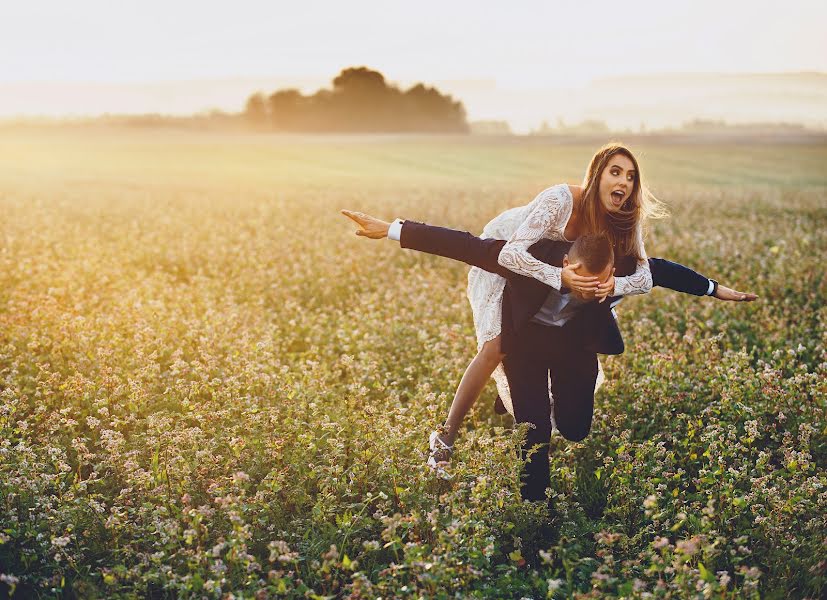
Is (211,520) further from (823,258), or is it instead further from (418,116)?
(418,116)

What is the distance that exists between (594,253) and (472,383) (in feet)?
4.53

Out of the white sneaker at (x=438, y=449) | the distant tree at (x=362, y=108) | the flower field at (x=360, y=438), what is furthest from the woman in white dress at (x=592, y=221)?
the distant tree at (x=362, y=108)

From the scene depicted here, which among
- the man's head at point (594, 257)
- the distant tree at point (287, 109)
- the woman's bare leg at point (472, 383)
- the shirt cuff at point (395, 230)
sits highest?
the distant tree at point (287, 109)

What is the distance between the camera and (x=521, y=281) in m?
4.66

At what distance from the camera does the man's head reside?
4.22m

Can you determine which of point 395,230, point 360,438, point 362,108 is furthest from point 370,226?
point 362,108

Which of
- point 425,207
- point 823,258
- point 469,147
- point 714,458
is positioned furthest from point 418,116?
point 714,458

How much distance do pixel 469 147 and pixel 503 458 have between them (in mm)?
51584

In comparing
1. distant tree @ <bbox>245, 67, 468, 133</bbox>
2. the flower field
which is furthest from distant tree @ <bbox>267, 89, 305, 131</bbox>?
the flower field

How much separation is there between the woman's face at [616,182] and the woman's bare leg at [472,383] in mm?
1140

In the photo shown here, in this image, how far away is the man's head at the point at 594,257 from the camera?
4219mm

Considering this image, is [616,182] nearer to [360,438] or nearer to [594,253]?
A: [594,253]

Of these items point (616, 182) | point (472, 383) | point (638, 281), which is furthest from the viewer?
point (472, 383)

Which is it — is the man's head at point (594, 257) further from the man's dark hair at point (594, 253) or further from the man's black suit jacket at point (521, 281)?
the man's black suit jacket at point (521, 281)
